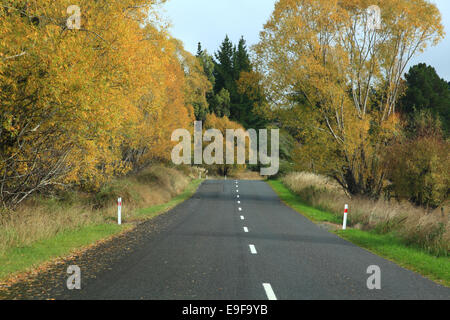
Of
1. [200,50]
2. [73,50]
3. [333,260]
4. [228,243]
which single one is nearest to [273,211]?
[228,243]

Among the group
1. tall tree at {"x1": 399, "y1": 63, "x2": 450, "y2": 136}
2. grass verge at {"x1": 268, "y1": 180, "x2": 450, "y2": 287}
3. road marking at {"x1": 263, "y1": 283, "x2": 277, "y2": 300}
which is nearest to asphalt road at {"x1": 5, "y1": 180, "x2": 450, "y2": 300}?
road marking at {"x1": 263, "y1": 283, "x2": 277, "y2": 300}

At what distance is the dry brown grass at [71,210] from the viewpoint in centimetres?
1180

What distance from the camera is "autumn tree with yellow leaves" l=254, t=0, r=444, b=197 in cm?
2678

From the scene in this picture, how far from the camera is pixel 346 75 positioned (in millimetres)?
27547

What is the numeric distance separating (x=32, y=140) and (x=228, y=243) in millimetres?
7434

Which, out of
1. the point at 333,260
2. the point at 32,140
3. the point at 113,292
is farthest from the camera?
the point at 32,140

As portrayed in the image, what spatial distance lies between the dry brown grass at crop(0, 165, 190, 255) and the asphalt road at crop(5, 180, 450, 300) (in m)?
2.51

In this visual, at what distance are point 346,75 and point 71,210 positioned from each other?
19550mm

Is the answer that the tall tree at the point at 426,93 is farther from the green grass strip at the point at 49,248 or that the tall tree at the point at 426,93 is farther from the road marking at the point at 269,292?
the road marking at the point at 269,292

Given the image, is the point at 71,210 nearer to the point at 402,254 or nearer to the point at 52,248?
the point at 52,248

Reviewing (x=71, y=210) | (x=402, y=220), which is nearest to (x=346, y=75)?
(x=402, y=220)

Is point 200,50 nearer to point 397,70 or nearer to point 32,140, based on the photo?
point 397,70

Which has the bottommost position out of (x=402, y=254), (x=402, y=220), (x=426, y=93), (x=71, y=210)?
(x=402, y=254)

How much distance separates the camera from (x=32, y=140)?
1396 centimetres
